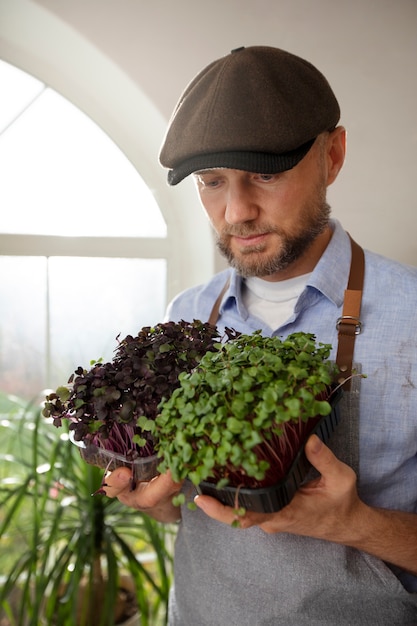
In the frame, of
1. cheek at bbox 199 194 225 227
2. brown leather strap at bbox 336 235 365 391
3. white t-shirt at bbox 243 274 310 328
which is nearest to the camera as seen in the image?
brown leather strap at bbox 336 235 365 391

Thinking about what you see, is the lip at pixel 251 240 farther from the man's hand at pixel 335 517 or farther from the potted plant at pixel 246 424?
the man's hand at pixel 335 517

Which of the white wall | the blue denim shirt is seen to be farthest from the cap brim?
A: the white wall

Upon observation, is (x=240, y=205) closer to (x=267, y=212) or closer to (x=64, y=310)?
(x=267, y=212)

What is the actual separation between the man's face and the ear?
47 millimetres

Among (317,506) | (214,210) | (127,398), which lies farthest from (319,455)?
(214,210)

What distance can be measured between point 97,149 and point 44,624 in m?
1.71

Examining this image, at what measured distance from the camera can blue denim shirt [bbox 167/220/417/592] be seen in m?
1.21

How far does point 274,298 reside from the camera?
4.73ft

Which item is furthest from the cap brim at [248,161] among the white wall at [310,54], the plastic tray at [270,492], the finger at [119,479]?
the white wall at [310,54]

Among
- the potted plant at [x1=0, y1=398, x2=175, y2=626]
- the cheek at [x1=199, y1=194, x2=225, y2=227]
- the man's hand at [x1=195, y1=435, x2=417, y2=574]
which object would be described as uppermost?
the cheek at [x1=199, y1=194, x2=225, y2=227]

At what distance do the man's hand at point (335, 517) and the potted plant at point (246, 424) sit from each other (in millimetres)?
30

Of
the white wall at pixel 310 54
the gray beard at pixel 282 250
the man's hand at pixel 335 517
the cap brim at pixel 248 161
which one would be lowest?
the man's hand at pixel 335 517

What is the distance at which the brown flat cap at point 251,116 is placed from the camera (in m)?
1.12

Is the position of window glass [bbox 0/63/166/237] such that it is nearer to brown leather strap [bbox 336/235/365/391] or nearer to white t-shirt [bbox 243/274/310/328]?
white t-shirt [bbox 243/274/310/328]
